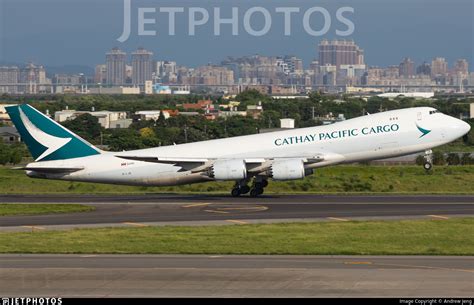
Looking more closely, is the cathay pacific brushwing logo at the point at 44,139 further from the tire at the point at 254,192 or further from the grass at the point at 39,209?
the tire at the point at 254,192

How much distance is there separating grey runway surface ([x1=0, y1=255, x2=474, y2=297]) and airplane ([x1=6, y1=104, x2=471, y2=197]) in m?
26.8

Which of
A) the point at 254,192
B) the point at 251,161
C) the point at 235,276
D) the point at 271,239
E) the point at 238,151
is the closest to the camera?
the point at 235,276

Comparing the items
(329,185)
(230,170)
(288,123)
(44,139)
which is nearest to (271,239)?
(230,170)

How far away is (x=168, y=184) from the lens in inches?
2571

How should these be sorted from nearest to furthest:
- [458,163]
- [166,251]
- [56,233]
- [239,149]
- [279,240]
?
[166,251]
[279,240]
[56,233]
[239,149]
[458,163]

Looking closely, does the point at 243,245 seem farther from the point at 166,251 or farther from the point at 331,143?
the point at 331,143

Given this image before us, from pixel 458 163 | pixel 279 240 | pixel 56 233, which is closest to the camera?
pixel 279 240

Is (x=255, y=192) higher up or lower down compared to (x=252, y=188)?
lower down

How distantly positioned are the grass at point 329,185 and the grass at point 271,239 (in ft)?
81.4

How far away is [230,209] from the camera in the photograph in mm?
56406

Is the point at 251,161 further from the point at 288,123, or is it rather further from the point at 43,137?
the point at 288,123

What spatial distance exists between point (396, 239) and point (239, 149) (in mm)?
24434

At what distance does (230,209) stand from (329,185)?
19.6m

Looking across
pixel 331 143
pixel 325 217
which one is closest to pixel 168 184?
pixel 331 143
